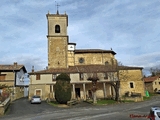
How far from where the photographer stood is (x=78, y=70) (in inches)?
1442

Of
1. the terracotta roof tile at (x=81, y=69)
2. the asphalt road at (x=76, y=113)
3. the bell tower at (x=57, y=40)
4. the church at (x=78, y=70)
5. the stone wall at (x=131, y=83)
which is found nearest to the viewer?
the asphalt road at (x=76, y=113)

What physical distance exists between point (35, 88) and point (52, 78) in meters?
3.86

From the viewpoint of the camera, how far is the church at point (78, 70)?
1385 inches

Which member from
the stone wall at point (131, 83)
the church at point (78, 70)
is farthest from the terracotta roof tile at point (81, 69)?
the stone wall at point (131, 83)

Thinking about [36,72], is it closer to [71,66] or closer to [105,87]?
[71,66]

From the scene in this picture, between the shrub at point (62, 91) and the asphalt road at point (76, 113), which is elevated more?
the shrub at point (62, 91)

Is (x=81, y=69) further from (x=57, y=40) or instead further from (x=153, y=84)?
(x=153, y=84)

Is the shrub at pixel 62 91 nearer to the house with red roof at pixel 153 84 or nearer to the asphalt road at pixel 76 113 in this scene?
the asphalt road at pixel 76 113

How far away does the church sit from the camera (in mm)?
35188

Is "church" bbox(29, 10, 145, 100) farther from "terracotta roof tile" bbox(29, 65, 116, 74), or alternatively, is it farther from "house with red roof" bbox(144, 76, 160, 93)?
"house with red roof" bbox(144, 76, 160, 93)

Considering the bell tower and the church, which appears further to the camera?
the bell tower

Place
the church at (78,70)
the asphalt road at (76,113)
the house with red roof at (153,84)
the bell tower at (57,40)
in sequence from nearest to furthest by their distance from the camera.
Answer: the asphalt road at (76,113), the church at (78,70), the bell tower at (57,40), the house with red roof at (153,84)

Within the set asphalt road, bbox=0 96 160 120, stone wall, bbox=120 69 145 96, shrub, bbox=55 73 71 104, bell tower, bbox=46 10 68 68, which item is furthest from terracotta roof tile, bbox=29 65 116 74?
asphalt road, bbox=0 96 160 120

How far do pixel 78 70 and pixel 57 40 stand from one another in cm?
881
